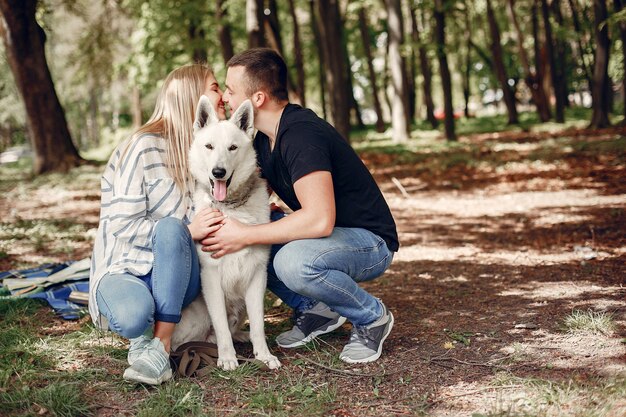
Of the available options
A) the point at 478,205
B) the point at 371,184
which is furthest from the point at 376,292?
the point at 478,205

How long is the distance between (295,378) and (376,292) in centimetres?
196

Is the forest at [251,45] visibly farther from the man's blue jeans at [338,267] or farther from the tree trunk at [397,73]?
the man's blue jeans at [338,267]

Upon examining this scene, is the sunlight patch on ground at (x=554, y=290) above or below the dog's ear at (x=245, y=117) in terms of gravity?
below

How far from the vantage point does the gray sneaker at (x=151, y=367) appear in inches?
123

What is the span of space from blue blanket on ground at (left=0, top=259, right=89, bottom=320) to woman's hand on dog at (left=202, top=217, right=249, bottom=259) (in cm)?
171

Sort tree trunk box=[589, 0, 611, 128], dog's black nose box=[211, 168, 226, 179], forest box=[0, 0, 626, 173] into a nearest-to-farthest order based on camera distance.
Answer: dog's black nose box=[211, 168, 226, 179] < forest box=[0, 0, 626, 173] < tree trunk box=[589, 0, 611, 128]

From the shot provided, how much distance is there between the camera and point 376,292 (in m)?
5.15

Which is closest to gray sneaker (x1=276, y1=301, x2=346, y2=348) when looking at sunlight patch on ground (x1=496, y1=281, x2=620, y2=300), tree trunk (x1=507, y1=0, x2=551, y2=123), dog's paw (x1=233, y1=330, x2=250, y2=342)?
dog's paw (x1=233, y1=330, x2=250, y2=342)

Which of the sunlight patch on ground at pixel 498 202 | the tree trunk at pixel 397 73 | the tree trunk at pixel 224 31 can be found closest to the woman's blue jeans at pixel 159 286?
the sunlight patch on ground at pixel 498 202

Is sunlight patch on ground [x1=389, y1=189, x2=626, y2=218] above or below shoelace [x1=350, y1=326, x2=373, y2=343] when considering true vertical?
below

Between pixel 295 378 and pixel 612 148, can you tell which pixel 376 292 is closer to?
pixel 295 378

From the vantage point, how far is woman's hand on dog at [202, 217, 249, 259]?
11.0 ft

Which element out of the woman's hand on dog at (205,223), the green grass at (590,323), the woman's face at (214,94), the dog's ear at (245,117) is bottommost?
the green grass at (590,323)

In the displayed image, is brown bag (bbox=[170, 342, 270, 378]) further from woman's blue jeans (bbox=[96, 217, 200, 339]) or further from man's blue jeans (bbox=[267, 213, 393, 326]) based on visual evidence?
man's blue jeans (bbox=[267, 213, 393, 326])
